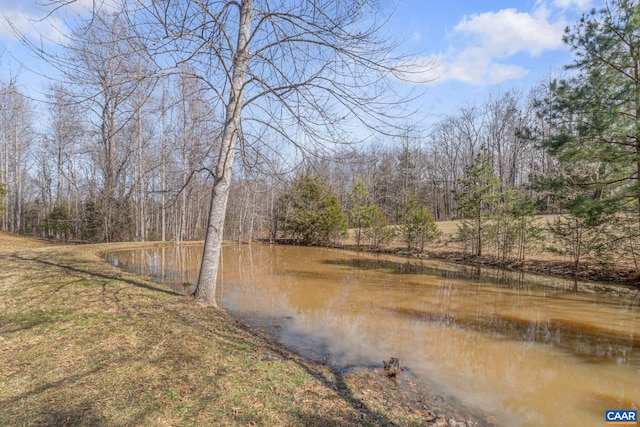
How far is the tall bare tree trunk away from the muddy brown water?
4.91 feet

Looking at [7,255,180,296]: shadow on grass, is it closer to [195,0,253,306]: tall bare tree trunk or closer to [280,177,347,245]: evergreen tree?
[195,0,253,306]: tall bare tree trunk

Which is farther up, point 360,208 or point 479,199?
point 479,199

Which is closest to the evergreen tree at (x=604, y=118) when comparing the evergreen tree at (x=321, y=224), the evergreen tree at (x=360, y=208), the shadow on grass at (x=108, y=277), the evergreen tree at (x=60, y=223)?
the shadow on grass at (x=108, y=277)

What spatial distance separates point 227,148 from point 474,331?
5.88m

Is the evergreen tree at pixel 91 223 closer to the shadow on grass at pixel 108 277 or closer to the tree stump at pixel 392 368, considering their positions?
the shadow on grass at pixel 108 277

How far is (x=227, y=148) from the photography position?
17.9 ft

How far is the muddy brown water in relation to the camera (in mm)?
3850

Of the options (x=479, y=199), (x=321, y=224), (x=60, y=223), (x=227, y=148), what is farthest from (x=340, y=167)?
(x=60, y=223)

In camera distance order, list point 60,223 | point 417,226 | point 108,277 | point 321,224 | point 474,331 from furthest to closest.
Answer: point 321,224 → point 60,223 → point 417,226 → point 108,277 → point 474,331

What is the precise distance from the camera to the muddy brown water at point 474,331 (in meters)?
3.85

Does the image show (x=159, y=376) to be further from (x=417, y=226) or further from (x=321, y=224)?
(x=321, y=224)

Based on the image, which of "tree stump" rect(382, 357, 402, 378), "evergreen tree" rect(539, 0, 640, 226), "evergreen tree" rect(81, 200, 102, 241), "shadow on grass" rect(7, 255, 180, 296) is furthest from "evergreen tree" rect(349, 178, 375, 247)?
"tree stump" rect(382, 357, 402, 378)

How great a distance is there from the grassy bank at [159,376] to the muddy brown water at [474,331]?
0.92 metres

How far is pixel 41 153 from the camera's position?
26328mm
